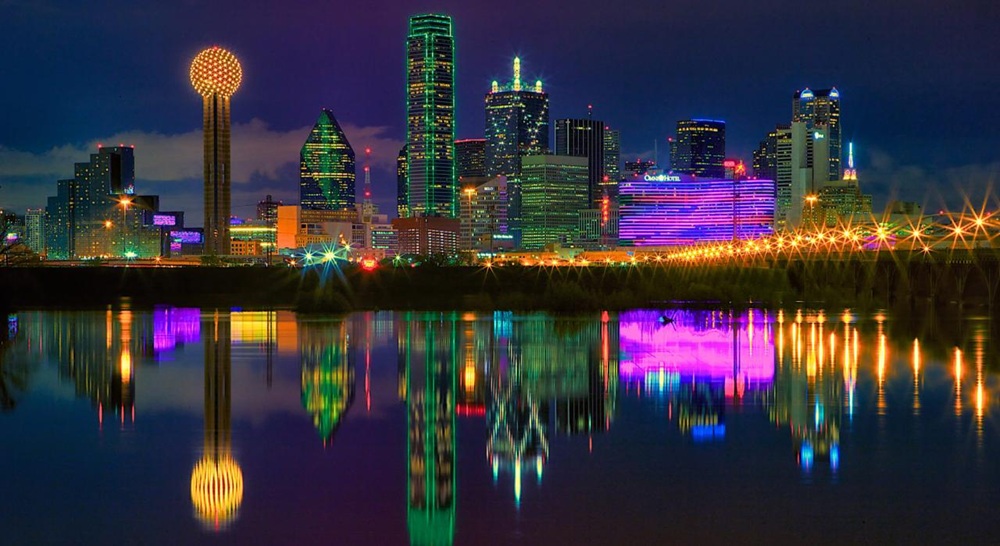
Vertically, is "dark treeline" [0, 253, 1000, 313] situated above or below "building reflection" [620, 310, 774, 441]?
above

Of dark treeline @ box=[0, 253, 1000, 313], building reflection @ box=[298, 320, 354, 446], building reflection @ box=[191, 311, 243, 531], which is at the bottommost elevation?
building reflection @ box=[191, 311, 243, 531]

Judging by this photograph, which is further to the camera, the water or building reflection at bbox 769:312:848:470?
building reflection at bbox 769:312:848:470

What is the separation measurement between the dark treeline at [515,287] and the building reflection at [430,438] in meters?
29.5

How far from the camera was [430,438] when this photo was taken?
75.2 ft

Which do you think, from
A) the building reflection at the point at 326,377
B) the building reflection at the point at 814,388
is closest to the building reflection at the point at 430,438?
the building reflection at the point at 326,377

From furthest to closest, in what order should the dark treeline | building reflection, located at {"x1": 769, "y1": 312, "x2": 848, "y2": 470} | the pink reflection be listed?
the dark treeline < the pink reflection < building reflection, located at {"x1": 769, "y1": 312, "x2": 848, "y2": 470}

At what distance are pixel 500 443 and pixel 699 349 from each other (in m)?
20.2

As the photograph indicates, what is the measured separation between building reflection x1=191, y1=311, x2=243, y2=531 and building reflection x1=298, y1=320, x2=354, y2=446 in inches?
76.8

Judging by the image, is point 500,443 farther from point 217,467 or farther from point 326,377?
point 326,377

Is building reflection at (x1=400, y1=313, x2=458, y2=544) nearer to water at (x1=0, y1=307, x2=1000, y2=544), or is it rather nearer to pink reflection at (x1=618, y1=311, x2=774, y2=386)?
water at (x1=0, y1=307, x2=1000, y2=544)

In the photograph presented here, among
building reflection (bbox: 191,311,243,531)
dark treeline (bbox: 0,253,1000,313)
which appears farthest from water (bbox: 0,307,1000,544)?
dark treeline (bbox: 0,253,1000,313)

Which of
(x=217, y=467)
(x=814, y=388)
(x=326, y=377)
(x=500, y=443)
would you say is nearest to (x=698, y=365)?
(x=814, y=388)

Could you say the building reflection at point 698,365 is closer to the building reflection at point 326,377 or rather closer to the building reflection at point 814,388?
the building reflection at point 814,388

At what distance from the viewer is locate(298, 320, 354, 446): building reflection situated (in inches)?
1006
